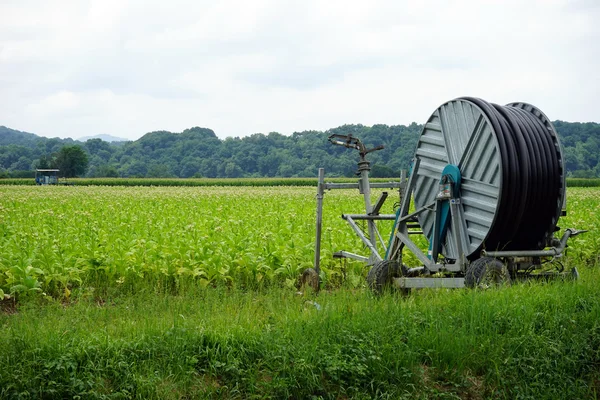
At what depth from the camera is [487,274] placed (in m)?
7.01

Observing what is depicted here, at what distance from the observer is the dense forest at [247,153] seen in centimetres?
5991

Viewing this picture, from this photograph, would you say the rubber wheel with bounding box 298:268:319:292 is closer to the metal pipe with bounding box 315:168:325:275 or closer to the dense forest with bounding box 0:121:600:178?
the metal pipe with bounding box 315:168:325:275

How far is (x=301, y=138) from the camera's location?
82812 mm

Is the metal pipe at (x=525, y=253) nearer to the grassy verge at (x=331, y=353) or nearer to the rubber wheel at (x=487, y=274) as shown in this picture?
the rubber wheel at (x=487, y=274)

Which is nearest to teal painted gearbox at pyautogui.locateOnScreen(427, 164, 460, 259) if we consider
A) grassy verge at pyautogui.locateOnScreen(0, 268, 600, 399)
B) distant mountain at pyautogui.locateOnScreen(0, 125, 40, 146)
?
grassy verge at pyautogui.locateOnScreen(0, 268, 600, 399)

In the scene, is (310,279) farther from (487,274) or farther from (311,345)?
(311,345)

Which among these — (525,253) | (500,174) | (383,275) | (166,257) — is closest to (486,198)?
(500,174)

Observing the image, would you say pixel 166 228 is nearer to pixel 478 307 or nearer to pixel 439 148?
pixel 439 148

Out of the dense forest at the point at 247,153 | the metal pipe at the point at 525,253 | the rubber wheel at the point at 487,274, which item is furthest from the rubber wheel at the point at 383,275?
Answer: the dense forest at the point at 247,153

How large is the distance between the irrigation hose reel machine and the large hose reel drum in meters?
0.01

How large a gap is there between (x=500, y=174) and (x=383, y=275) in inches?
76.9

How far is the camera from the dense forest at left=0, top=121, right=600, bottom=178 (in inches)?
2359

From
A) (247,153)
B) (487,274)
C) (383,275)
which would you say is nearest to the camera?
(487,274)

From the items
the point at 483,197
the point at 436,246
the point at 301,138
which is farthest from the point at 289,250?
the point at 301,138
